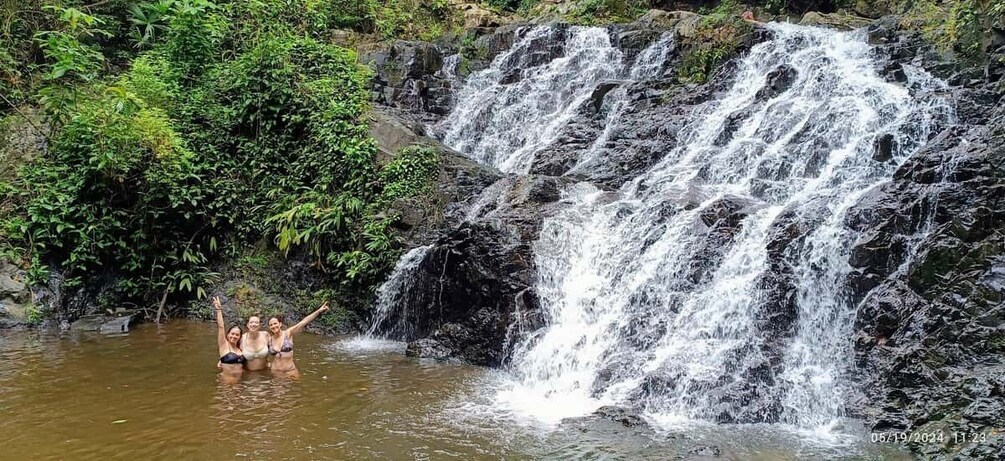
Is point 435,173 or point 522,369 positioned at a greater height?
point 435,173

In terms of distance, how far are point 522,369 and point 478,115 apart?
9843 mm

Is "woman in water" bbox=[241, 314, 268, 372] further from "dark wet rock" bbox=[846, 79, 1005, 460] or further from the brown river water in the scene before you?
"dark wet rock" bbox=[846, 79, 1005, 460]

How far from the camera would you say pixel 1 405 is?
24.0 ft

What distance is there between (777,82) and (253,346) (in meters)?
12.1

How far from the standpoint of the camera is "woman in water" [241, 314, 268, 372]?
8820mm

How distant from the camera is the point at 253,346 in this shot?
8.84 m

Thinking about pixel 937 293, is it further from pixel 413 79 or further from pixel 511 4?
pixel 511 4

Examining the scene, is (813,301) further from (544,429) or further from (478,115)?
(478,115)

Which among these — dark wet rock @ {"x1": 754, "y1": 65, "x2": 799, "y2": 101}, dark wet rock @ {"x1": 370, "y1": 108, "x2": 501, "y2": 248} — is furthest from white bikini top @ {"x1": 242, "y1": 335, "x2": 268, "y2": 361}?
dark wet rock @ {"x1": 754, "y1": 65, "x2": 799, "y2": 101}

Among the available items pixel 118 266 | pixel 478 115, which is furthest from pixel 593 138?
pixel 118 266

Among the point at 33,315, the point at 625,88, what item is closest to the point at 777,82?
the point at 625,88

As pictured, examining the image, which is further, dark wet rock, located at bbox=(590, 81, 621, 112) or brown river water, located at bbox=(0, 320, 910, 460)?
dark wet rock, located at bbox=(590, 81, 621, 112)

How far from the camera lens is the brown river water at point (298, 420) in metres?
6.26

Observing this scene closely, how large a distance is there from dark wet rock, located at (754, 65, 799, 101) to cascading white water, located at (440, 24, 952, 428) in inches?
4.2
